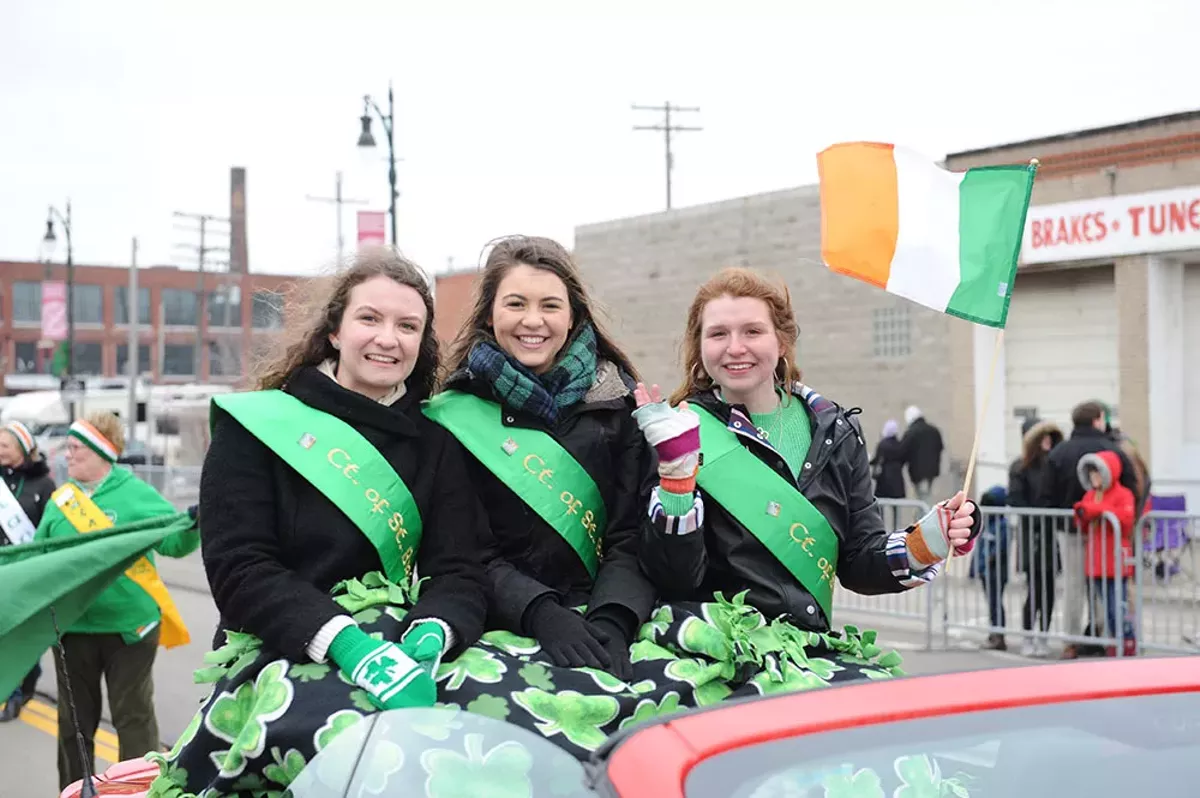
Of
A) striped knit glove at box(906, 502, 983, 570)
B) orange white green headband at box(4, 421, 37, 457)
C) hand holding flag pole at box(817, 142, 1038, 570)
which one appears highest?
hand holding flag pole at box(817, 142, 1038, 570)

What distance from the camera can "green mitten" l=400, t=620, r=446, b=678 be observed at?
8.20 feet

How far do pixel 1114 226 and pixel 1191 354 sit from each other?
6.16 feet

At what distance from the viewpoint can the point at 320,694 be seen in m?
2.41

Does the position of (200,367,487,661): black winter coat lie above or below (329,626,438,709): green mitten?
above

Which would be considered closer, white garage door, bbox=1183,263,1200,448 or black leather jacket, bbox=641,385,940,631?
black leather jacket, bbox=641,385,940,631

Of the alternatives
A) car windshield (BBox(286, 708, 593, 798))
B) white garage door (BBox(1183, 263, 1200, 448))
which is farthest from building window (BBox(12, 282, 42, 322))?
car windshield (BBox(286, 708, 593, 798))

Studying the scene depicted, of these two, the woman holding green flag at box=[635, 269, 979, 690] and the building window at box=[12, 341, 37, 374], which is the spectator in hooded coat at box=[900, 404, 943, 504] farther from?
the building window at box=[12, 341, 37, 374]

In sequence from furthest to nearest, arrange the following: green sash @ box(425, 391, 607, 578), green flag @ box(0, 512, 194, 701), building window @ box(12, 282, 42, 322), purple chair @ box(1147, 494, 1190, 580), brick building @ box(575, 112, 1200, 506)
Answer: building window @ box(12, 282, 42, 322), brick building @ box(575, 112, 1200, 506), purple chair @ box(1147, 494, 1190, 580), green flag @ box(0, 512, 194, 701), green sash @ box(425, 391, 607, 578)

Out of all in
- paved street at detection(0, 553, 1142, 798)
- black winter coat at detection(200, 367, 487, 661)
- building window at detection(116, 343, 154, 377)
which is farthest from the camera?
building window at detection(116, 343, 154, 377)

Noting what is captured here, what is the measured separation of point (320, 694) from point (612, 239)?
21835 millimetres

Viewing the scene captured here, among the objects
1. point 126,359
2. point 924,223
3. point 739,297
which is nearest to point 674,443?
point 739,297

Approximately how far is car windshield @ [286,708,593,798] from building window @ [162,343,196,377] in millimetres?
73274

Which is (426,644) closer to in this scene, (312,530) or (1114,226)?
(312,530)

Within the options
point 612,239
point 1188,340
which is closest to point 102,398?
point 612,239
